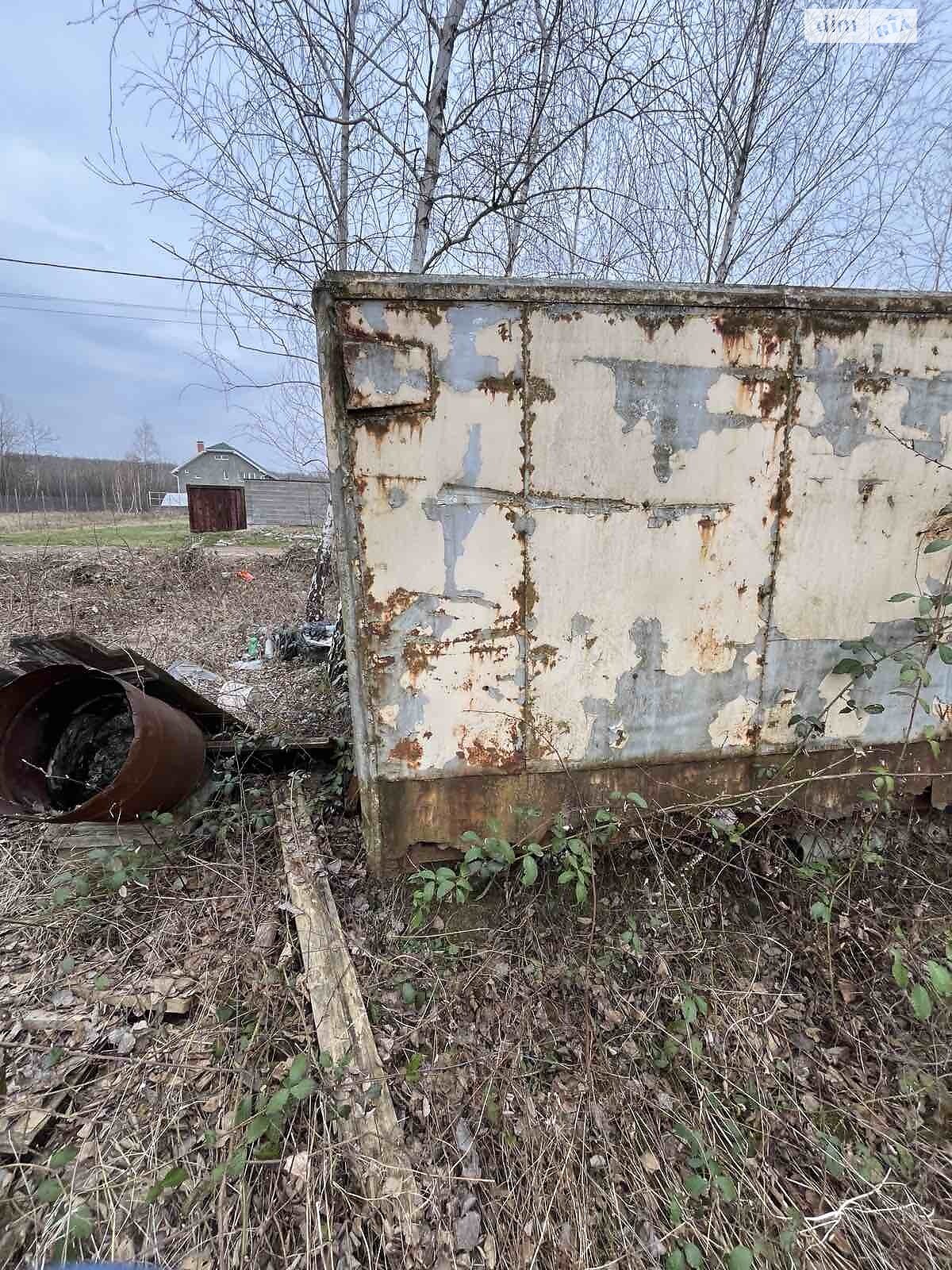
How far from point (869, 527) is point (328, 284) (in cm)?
206

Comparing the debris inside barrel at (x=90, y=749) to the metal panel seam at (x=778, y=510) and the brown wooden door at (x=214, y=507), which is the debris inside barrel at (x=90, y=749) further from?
the brown wooden door at (x=214, y=507)

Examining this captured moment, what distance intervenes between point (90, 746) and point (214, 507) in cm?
1638

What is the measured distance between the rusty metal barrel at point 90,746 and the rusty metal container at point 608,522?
0.88 metres

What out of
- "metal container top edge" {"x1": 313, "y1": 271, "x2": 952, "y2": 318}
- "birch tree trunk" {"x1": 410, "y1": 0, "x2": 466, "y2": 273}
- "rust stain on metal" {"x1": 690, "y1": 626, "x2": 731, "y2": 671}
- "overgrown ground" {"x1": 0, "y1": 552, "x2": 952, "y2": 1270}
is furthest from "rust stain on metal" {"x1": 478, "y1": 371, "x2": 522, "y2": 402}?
"birch tree trunk" {"x1": 410, "y1": 0, "x2": 466, "y2": 273}

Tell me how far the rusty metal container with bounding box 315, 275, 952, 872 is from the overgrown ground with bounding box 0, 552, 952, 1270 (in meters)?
0.43

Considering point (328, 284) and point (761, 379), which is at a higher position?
point (328, 284)

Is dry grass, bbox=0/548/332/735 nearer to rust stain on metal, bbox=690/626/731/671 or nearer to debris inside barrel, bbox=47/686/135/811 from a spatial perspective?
debris inside barrel, bbox=47/686/135/811

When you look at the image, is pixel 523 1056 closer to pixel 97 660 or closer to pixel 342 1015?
pixel 342 1015

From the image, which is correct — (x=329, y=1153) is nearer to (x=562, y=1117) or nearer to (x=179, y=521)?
(x=562, y=1117)

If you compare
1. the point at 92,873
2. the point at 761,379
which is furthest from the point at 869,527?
the point at 92,873

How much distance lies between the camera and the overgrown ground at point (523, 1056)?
1444mm

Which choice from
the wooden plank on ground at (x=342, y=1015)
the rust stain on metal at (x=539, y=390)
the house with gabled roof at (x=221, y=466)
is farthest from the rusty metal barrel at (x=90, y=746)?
the house with gabled roof at (x=221, y=466)

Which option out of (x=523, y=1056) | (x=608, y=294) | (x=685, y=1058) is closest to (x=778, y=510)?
(x=608, y=294)

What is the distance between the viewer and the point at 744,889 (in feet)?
7.62
